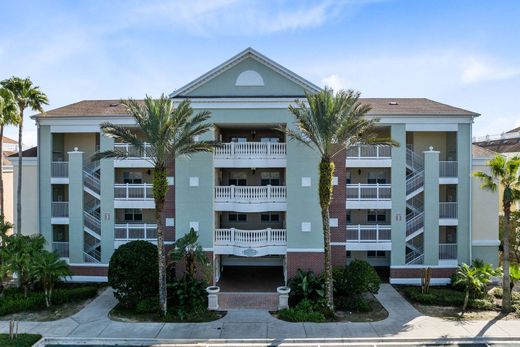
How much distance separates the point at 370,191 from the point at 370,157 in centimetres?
223

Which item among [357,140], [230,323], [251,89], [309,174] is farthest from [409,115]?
[230,323]

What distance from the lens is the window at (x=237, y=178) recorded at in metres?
25.1

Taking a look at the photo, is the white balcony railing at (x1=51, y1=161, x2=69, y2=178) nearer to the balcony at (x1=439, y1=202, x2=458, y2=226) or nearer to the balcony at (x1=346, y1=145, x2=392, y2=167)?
the balcony at (x1=346, y1=145, x2=392, y2=167)

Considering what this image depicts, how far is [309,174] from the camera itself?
21.1 meters

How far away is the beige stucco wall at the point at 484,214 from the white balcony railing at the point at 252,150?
43.4 ft

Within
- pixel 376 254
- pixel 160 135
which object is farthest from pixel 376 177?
pixel 160 135

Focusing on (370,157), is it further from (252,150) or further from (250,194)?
(250,194)

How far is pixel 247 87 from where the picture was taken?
21.2m

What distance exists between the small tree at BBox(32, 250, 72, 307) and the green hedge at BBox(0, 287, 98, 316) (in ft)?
1.33

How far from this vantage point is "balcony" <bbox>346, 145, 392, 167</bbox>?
22719 mm

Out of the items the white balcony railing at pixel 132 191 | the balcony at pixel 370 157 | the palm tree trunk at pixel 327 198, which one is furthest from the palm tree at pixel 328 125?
the white balcony railing at pixel 132 191

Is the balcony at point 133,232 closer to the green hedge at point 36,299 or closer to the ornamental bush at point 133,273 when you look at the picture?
the green hedge at point 36,299

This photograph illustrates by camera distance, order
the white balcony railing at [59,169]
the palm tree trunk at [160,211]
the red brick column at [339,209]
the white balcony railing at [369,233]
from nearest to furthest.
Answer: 1. the palm tree trunk at [160,211]
2. the red brick column at [339,209]
3. the white balcony railing at [369,233]
4. the white balcony railing at [59,169]

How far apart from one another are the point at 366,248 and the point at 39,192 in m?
22.2
